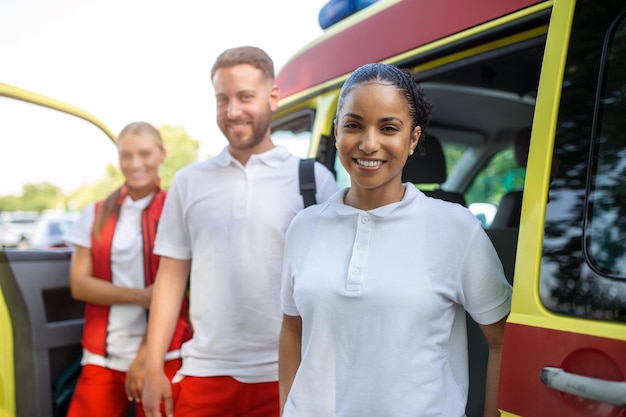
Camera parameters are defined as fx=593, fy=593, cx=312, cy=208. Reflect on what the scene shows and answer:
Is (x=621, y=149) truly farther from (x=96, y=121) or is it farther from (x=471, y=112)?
(x=471, y=112)

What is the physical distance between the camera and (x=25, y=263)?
7.89ft

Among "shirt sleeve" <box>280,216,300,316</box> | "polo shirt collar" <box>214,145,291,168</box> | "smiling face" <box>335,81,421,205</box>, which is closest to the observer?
"smiling face" <box>335,81,421,205</box>

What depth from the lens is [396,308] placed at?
4.07 feet

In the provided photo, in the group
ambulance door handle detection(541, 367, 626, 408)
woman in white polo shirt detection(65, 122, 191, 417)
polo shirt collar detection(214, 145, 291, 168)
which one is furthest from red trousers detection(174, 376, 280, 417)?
ambulance door handle detection(541, 367, 626, 408)

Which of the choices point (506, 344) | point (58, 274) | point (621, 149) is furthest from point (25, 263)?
point (621, 149)

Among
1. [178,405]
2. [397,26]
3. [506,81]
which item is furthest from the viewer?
[506,81]

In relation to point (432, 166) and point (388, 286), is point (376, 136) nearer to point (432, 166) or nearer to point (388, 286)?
point (388, 286)

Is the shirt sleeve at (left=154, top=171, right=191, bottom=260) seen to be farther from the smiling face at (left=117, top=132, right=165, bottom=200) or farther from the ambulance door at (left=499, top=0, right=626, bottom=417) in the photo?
the ambulance door at (left=499, top=0, right=626, bottom=417)

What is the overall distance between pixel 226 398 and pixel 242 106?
3.00 ft

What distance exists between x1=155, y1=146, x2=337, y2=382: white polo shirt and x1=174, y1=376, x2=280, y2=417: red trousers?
26 millimetres

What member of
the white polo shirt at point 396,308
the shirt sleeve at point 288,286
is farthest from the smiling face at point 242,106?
the white polo shirt at point 396,308

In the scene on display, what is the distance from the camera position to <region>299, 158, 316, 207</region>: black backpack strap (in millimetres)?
1869

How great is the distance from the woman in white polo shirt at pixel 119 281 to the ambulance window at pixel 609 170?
1.48 metres

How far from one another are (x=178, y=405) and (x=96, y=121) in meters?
1.42
